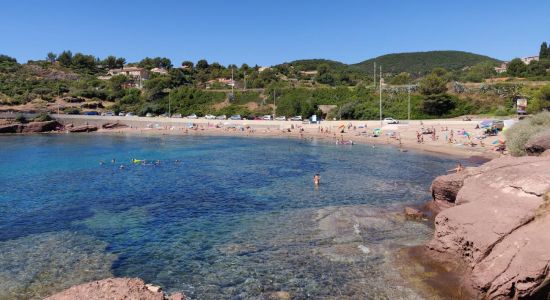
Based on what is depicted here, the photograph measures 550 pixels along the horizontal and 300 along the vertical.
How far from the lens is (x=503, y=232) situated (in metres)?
11.1

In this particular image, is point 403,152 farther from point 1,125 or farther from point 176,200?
point 1,125

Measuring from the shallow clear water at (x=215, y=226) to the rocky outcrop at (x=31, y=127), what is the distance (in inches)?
1612

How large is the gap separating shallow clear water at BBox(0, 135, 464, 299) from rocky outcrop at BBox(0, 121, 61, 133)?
1612 inches

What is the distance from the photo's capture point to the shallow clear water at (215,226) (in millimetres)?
12555

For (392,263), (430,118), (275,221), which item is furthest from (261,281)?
(430,118)

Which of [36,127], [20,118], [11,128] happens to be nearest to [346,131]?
[36,127]

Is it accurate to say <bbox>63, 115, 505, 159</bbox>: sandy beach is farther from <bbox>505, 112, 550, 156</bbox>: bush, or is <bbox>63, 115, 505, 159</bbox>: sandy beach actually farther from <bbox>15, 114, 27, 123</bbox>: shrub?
<bbox>15, 114, 27, 123</bbox>: shrub

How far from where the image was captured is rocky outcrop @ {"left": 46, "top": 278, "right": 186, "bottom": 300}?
6.73 meters

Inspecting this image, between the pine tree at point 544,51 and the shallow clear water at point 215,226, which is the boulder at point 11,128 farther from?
the pine tree at point 544,51

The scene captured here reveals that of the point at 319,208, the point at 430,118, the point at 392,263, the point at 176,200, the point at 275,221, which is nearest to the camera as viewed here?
the point at 392,263

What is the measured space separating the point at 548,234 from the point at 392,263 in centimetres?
477

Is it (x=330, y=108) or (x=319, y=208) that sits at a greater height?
(x=330, y=108)

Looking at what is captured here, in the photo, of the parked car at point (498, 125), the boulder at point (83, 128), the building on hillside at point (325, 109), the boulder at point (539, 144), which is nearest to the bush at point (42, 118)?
the boulder at point (83, 128)

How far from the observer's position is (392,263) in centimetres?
1347
